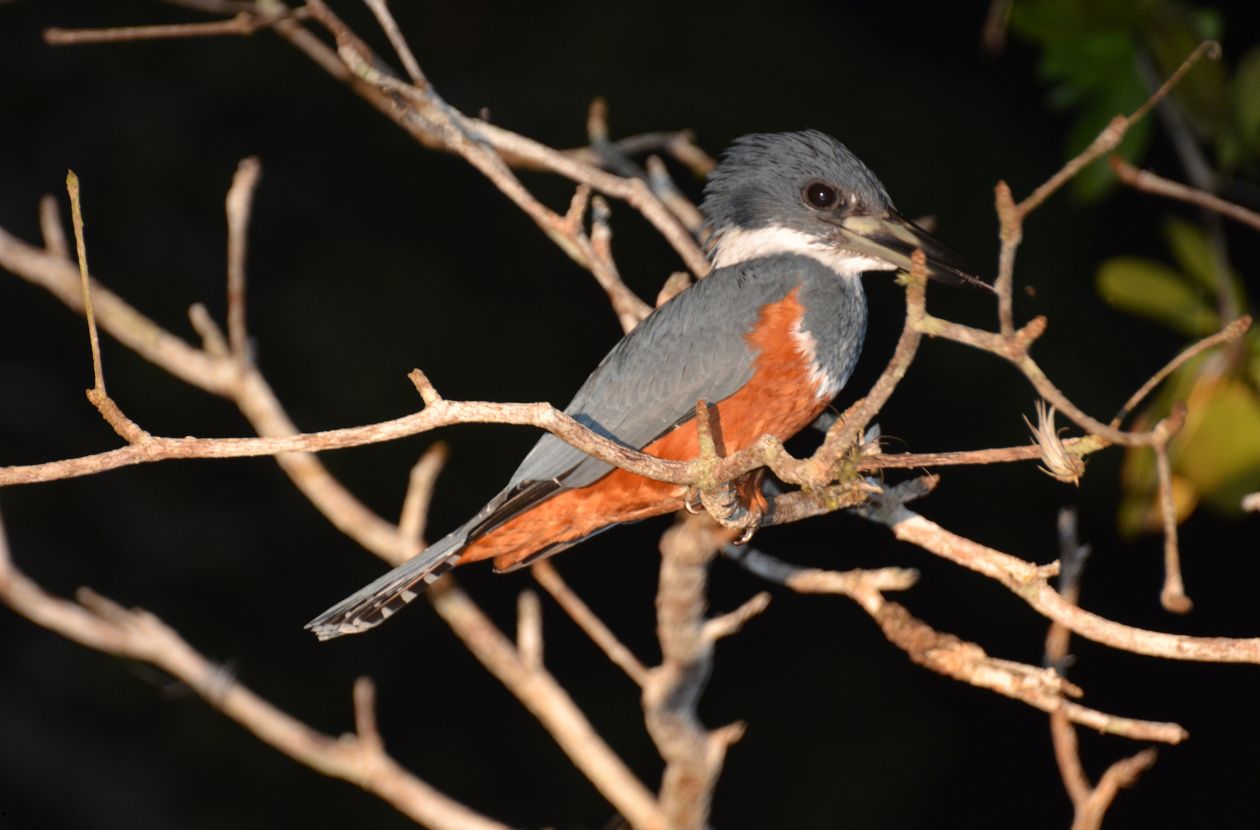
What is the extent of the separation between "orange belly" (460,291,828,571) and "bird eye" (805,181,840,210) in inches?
11.8

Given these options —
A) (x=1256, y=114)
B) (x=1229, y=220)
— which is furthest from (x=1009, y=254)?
(x=1229, y=220)

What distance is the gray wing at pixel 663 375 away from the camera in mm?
2732

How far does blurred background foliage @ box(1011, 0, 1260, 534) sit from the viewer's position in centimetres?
257

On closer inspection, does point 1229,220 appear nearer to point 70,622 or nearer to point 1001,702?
point 1001,702

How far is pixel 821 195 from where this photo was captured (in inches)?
119

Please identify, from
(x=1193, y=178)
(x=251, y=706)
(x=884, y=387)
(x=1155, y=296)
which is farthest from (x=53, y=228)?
(x=1193, y=178)

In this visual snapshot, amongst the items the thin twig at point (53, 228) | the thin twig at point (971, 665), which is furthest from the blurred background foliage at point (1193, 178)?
the thin twig at point (53, 228)

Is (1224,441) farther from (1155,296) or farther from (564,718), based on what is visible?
(564,718)

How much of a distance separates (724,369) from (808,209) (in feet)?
1.71

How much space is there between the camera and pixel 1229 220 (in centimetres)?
366

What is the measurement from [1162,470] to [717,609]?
9.54ft

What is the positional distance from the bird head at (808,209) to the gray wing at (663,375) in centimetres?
20

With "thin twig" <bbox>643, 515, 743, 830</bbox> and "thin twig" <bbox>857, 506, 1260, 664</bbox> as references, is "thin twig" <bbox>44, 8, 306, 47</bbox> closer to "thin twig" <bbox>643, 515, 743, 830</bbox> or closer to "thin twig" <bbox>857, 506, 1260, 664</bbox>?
"thin twig" <bbox>643, 515, 743, 830</bbox>

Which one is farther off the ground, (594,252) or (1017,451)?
(594,252)
